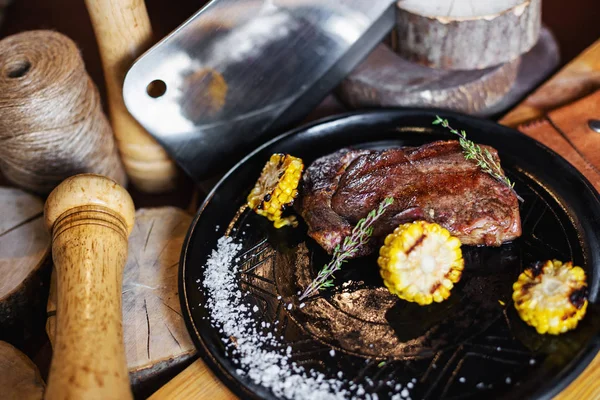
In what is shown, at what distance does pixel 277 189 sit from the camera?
80.1 inches

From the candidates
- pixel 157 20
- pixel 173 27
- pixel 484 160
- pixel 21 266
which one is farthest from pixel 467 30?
pixel 157 20

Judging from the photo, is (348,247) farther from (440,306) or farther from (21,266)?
(21,266)

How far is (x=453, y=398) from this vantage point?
61.8 inches

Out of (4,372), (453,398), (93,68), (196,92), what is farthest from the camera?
(93,68)

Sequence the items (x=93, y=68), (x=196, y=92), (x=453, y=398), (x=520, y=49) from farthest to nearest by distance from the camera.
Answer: (x=93, y=68)
(x=520, y=49)
(x=196, y=92)
(x=453, y=398)

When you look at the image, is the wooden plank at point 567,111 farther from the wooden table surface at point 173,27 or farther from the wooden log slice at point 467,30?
the wooden log slice at point 467,30

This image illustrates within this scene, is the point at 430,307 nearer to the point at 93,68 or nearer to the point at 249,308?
the point at 249,308

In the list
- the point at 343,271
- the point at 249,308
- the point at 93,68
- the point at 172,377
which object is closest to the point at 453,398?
the point at 343,271

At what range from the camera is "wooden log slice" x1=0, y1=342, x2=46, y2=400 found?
1774 millimetres

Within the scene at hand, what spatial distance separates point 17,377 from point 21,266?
1.42 feet

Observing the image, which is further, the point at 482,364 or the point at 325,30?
the point at 325,30

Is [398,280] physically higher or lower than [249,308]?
higher

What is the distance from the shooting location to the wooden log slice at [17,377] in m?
1.77

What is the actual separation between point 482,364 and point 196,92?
144 cm
